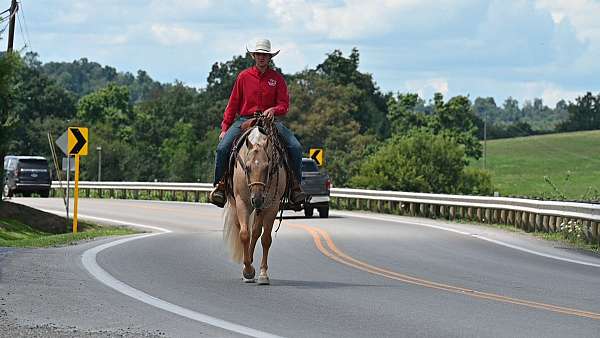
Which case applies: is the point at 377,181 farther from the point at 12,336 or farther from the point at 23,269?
the point at 12,336

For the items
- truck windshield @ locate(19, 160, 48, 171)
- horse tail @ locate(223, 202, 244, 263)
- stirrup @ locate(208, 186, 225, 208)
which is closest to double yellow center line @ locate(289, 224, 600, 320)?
horse tail @ locate(223, 202, 244, 263)

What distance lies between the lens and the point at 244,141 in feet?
47.0

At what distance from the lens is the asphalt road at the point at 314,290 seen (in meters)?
10.3

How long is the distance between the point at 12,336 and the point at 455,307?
173 inches

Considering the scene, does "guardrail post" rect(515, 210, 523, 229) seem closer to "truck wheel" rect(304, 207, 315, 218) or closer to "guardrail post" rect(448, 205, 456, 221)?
"guardrail post" rect(448, 205, 456, 221)

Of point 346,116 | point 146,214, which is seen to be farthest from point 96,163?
point 146,214

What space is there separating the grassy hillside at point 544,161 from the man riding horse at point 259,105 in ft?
314

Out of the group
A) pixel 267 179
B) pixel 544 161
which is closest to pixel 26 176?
pixel 267 179

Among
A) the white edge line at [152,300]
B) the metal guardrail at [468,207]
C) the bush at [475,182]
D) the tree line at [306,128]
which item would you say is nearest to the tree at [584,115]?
the tree line at [306,128]

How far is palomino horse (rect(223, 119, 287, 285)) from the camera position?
548 inches

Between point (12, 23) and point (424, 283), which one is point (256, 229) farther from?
point (12, 23)

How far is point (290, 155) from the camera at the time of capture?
14.6 metres

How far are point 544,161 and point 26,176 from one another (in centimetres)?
9044

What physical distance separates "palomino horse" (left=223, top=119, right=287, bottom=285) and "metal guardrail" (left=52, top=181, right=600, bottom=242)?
10638 mm
